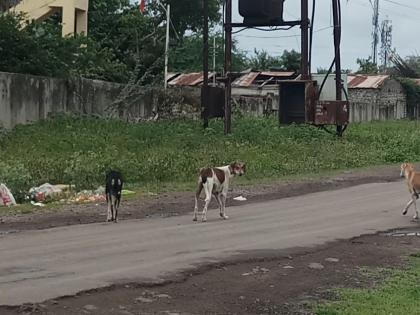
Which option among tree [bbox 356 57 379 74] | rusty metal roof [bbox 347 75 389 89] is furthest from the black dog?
tree [bbox 356 57 379 74]

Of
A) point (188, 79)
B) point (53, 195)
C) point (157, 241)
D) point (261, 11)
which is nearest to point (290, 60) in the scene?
point (188, 79)

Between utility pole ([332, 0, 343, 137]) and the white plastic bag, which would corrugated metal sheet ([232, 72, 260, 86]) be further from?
the white plastic bag

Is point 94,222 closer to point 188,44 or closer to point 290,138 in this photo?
point 290,138

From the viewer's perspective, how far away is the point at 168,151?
27.9 meters

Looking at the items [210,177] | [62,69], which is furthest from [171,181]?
[62,69]

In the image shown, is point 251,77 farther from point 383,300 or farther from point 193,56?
point 383,300

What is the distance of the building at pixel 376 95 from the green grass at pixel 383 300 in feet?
182

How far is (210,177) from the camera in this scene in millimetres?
16281

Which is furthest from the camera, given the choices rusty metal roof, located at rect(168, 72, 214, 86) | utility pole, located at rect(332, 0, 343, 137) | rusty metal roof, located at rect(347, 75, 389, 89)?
rusty metal roof, located at rect(347, 75, 389, 89)

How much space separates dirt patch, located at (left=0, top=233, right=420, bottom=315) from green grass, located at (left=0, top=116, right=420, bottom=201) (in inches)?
379

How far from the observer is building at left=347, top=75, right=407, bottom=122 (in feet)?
224

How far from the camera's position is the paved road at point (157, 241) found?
10141mm

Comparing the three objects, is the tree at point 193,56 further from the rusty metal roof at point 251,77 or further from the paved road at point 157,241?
the paved road at point 157,241

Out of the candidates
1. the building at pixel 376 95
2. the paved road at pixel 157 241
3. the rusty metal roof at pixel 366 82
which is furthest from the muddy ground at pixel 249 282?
the rusty metal roof at pixel 366 82
